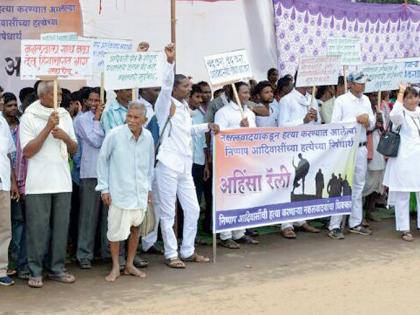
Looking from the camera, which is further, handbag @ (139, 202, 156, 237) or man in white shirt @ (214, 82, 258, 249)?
man in white shirt @ (214, 82, 258, 249)

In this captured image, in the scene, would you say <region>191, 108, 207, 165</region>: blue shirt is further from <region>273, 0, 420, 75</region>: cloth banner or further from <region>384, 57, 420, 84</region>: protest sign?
<region>273, 0, 420, 75</region>: cloth banner

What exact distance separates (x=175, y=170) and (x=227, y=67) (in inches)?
48.8

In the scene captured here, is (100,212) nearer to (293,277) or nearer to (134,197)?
(134,197)

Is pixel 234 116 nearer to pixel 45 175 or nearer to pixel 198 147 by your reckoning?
pixel 198 147

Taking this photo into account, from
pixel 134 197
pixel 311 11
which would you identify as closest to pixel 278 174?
pixel 134 197

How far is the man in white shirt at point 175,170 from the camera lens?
658 cm

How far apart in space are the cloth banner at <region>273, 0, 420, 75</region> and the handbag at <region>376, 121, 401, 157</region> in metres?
2.83

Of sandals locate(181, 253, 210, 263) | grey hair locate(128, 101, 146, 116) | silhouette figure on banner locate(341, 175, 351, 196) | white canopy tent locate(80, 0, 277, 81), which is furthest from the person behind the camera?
white canopy tent locate(80, 0, 277, 81)

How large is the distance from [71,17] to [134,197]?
3.74 meters

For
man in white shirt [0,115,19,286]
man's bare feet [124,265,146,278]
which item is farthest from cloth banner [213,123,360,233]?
man in white shirt [0,115,19,286]

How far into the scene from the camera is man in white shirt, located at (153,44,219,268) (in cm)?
658

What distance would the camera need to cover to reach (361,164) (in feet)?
26.5

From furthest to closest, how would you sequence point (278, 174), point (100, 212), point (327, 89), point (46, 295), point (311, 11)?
point (311, 11) → point (327, 89) → point (278, 174) → point (100, 212) → point (46, 295)

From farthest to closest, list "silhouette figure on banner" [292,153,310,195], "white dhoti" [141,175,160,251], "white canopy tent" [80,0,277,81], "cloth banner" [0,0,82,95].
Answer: "white canopy tent" [80,0,277,81]
"cloth banner" [0,0,82,95]
"silhouette figure on banner" [292,153,310,195]
"white dhoti" [141,175,160,251]
